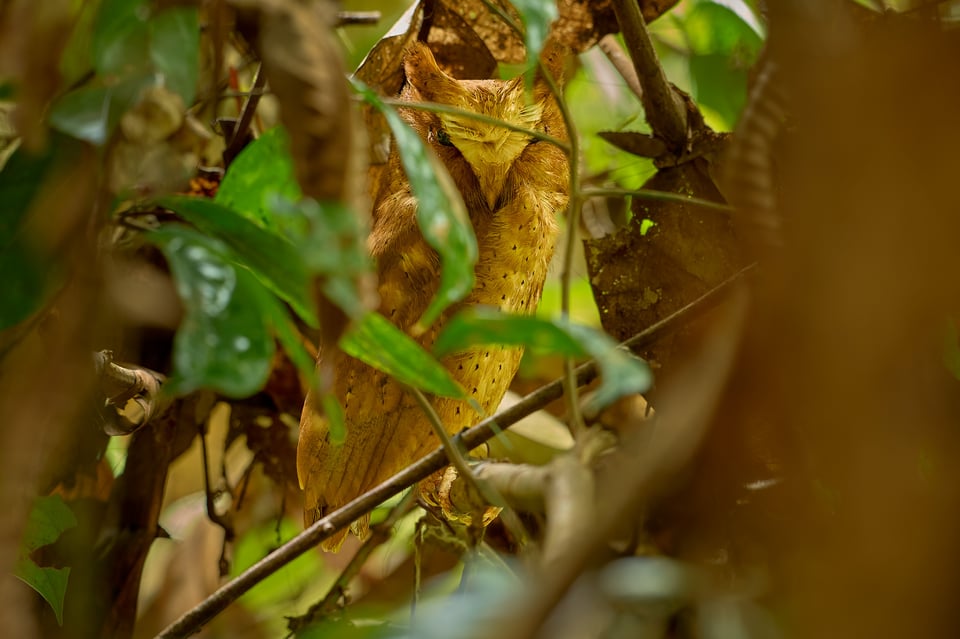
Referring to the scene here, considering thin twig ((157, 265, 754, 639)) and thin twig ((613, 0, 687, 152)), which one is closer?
thin twig ((157, 265, 754, 639))

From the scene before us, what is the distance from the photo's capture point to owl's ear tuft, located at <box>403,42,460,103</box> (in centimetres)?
121

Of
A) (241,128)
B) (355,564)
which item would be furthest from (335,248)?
(355,564)

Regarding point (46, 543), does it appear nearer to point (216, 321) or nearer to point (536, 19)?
point (216, 321)

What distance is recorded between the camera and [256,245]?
2.08 ft

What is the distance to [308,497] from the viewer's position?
1.31 metres

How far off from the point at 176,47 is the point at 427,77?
0.67m

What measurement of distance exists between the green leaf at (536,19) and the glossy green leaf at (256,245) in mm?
198

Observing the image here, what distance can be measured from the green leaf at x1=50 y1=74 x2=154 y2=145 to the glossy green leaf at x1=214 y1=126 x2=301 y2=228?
13cm

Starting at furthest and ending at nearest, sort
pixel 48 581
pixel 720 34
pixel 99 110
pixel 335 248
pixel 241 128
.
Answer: pixel 720 34 → pixel 241 128 → pixel 48 581 → pixel 99 110 → pixel 335 248

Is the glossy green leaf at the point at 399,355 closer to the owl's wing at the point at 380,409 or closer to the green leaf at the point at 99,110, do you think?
the green leaf at the point at 99,110

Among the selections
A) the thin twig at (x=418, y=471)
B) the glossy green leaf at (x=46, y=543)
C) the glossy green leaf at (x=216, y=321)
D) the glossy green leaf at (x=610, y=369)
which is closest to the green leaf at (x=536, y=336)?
the glossy green leaf at (x=610, y=369)

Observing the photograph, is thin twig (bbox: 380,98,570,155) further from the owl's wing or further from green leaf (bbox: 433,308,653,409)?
the owl's wing

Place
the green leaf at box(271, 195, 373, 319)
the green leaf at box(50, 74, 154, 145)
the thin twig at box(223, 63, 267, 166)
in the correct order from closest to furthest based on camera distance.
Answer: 1. the green leaf at box(271, 195, 373, 319)
2. the green leaf at box(50, 74, 154, 145)
3. the thin twig at box(223, 63, 267, 166)

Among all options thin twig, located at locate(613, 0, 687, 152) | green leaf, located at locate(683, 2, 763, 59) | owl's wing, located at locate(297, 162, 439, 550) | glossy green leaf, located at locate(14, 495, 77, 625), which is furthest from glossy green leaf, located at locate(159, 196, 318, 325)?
green leaf, located at locate(683, 2, 763, 59)
